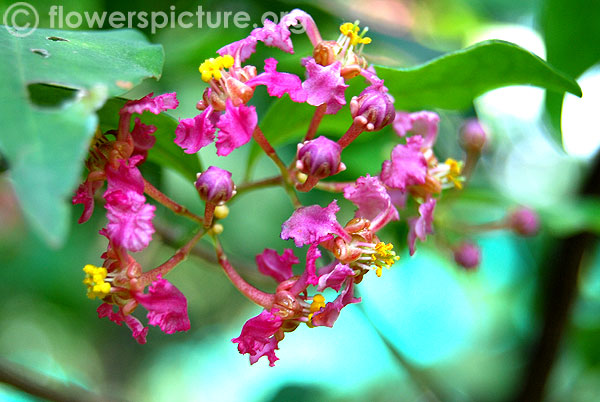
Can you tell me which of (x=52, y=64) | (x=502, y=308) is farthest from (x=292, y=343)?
(x=52, y=64)

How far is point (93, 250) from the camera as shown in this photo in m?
2.68

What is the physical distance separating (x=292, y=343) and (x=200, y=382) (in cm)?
63

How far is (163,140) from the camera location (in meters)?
1.16

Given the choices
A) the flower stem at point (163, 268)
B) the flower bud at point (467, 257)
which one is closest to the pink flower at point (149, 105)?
the flower stem at point (163, 268)

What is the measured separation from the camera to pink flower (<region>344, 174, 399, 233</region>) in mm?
1018

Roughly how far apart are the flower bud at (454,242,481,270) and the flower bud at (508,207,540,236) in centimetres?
13

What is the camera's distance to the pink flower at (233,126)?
3.20 feet

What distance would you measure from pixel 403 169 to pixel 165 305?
0.47 meters

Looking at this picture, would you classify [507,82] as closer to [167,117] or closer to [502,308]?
[167,117]

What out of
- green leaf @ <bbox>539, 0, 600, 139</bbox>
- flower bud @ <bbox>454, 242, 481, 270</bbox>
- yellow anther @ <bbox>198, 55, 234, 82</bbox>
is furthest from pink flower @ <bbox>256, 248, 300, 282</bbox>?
green leaf @ <bbox>539, 0, 600, 139</bbox>

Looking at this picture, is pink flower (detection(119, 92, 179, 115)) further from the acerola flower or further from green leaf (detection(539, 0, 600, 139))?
green leaf (detection(539, 0, 600, 139))

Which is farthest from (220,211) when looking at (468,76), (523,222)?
(523,222)

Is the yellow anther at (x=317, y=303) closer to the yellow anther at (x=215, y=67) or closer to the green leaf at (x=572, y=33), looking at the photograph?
the yellow anther at (x=215, y=67)

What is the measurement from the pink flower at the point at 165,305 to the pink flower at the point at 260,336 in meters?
0.09
